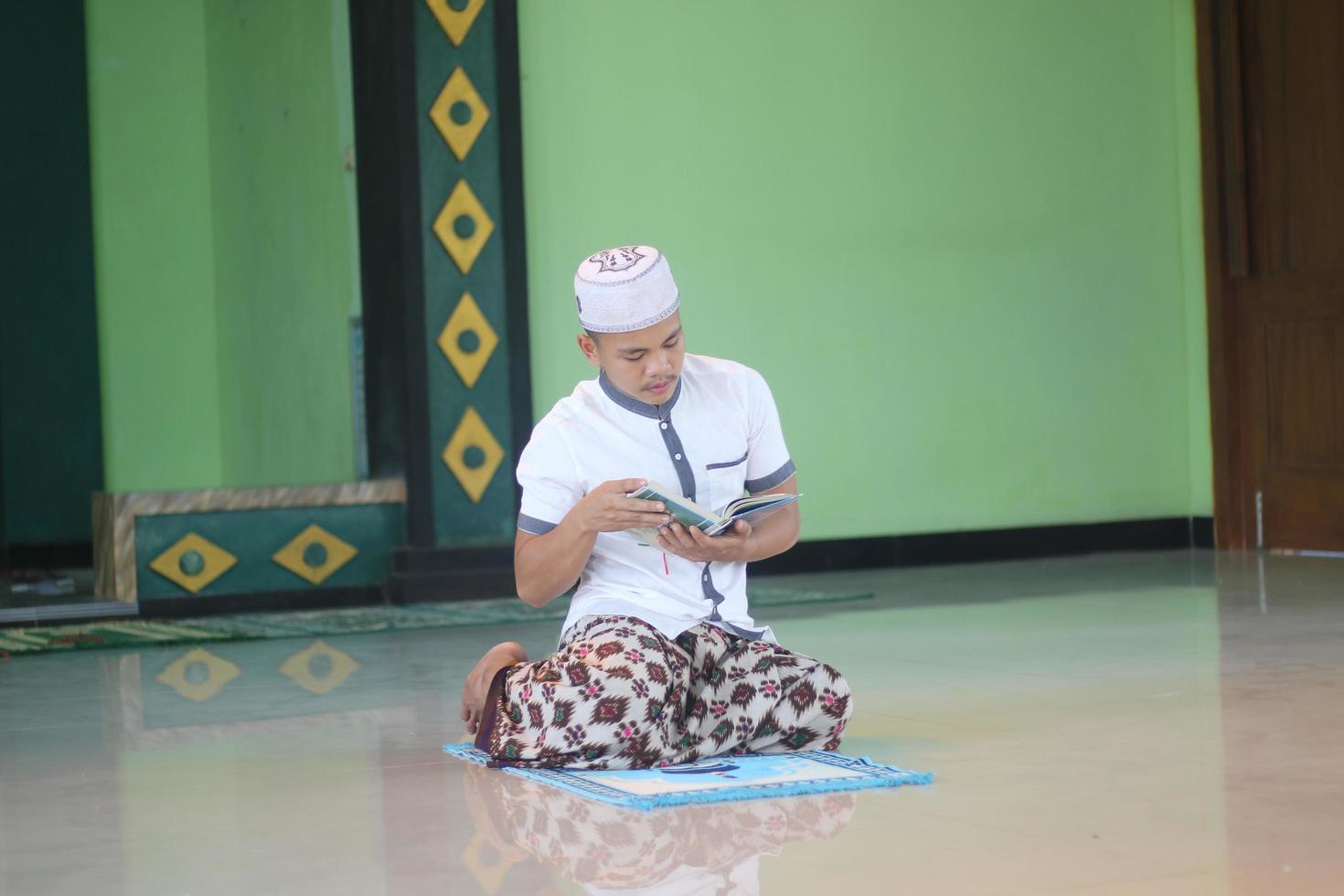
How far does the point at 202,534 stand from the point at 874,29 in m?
3.00

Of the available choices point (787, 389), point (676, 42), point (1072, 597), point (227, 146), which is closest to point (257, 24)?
point (227, 146)

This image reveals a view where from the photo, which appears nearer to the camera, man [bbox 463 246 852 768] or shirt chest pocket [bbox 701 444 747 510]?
man [bbox 463 246 852 768]

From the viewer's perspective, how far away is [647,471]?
2766mm

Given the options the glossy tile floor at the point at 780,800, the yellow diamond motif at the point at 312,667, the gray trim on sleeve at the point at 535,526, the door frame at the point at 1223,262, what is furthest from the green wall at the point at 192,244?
the gray trim on sleeve at the point at 535,526

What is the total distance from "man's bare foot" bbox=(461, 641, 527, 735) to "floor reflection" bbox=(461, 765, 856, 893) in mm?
220

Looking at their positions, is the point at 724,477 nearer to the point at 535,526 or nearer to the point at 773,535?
the point at 773,535

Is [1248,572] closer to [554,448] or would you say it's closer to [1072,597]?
[1072,597]

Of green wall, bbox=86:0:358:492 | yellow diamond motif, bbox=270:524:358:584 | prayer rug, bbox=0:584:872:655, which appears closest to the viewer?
prayer rug, bbox=0:584:872:655

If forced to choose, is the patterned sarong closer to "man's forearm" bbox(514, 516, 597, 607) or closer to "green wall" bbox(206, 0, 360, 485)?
"man's forearm" bbox(514, 516, 597, 607)

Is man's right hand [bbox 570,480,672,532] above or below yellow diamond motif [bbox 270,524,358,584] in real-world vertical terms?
above

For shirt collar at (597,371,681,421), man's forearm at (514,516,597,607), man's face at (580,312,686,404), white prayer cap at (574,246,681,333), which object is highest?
white prayer cap at (574,246,681,333)

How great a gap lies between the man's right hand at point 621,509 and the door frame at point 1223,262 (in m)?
4.84

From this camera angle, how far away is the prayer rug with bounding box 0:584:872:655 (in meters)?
4.97

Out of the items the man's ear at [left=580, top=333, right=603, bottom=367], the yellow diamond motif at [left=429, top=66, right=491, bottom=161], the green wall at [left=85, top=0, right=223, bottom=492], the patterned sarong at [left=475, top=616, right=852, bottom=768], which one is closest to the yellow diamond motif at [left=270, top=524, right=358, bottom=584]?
the yellow diamond motif at [left=429, top=66, right=491, bottom=161]
